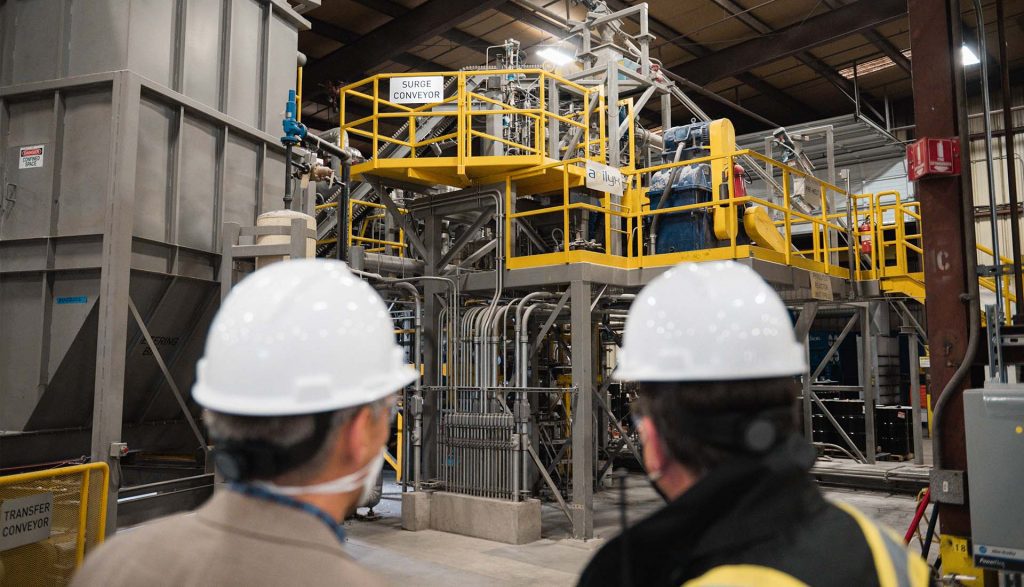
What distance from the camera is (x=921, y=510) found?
19.7ft

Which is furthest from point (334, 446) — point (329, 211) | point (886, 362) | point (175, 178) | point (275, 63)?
point (886, 362)

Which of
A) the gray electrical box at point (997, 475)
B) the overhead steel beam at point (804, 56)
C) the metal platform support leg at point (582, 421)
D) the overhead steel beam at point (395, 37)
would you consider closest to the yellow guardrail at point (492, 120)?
the metal platform support leg at point (582, 421)

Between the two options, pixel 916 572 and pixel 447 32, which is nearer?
pixel 916 572

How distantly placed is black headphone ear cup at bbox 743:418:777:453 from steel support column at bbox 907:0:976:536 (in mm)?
4528

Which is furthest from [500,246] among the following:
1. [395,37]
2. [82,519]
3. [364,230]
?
[395,37]

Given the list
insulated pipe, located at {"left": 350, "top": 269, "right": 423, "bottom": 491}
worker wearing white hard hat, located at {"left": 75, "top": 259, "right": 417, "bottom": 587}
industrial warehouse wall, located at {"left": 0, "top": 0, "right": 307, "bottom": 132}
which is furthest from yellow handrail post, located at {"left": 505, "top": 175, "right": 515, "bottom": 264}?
worker wearing white hard hat, located at {"left": 75, "top": 259, "right": 417, "bottom": 587}

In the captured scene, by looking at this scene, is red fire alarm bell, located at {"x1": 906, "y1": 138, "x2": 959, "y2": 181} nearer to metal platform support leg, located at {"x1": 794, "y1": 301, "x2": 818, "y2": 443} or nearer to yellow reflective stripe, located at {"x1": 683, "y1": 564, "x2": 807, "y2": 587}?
yellow reflective stripe, located at {"x1": 683, "y1": 564, "x2": 807, "y2": 587}

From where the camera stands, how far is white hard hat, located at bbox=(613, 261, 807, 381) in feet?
4.75

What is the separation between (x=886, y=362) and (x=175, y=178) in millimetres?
21671

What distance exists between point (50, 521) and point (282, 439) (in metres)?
4.32

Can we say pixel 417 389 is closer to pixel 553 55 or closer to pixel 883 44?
pixel 553 55

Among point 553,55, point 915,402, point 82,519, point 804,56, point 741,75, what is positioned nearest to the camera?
point 82,519

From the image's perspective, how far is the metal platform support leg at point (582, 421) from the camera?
9141mm

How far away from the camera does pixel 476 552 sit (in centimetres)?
858
